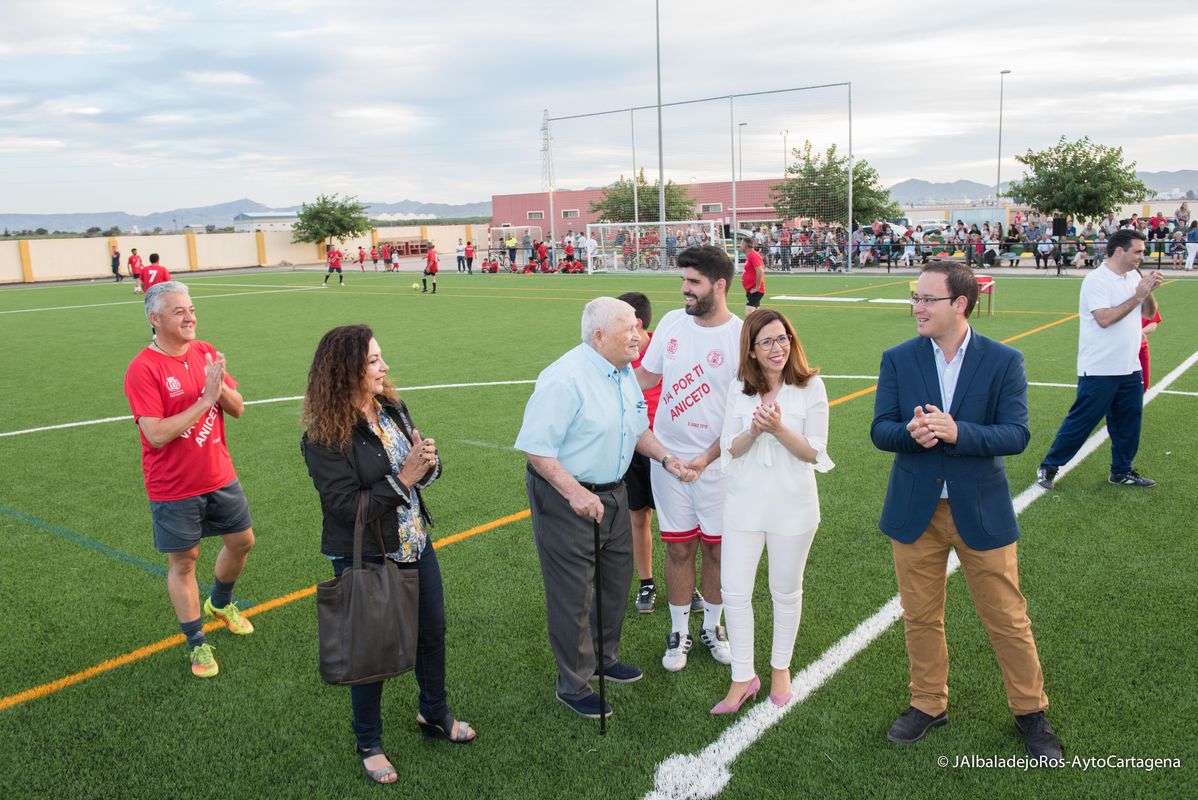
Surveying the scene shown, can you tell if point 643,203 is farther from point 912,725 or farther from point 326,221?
point 912,725

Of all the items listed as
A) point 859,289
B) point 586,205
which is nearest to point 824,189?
point 859,289

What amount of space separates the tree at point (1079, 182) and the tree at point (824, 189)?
819 cm

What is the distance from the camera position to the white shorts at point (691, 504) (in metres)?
4.63

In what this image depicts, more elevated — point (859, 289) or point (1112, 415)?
point (859, 289)

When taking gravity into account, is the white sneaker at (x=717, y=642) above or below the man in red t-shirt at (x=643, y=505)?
below

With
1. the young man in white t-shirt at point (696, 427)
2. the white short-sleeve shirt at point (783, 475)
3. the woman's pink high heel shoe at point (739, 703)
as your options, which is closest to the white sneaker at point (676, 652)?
the young man in white t-shirt at point (696, 427)

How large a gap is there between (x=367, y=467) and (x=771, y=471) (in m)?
1.80

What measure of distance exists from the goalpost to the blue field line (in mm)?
33457

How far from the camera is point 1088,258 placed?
108 feet

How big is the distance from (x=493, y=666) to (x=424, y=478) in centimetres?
154

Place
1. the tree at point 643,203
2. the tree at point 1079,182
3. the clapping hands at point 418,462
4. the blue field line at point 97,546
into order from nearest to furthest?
the clapping hands at point 418,462 → the blue field line at point 97,546 → the tree at point 1079,182 → the tree at point 643,203

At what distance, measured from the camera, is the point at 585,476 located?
4.12m

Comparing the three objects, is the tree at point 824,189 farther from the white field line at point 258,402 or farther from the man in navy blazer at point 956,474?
the man in navy blazer at point 956,474

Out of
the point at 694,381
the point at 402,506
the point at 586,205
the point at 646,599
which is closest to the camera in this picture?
the point at 402,506
